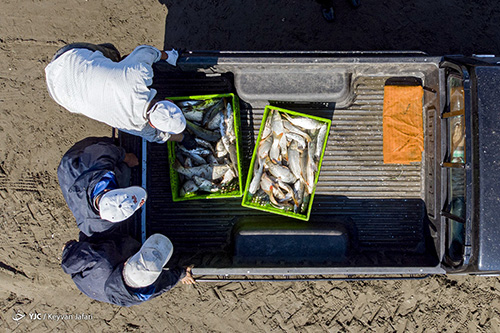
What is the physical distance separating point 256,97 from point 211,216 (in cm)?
142

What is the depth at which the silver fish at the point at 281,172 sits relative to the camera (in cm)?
336

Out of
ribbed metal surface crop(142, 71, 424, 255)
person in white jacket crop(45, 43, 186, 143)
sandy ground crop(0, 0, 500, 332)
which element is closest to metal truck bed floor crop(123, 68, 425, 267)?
ribbed metal surface crop(142, 71, 424, 255)

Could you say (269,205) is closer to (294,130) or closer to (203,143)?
(294,130)

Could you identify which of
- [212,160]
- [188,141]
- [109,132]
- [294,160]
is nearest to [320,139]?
[294,160]

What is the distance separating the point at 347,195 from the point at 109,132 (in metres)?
3.20

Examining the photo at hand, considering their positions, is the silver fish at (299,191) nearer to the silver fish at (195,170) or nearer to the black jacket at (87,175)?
the silver fish at (195,170)

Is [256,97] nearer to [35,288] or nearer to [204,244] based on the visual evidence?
[204,244]

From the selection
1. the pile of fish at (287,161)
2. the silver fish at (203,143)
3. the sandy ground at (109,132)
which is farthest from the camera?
the sandy ground at (109,132)

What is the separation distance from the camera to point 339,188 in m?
3.48

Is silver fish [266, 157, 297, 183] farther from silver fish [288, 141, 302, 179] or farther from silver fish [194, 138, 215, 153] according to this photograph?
silver fish [194, 138, 215, 153]

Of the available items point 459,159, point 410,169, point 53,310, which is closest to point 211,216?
point 410,169

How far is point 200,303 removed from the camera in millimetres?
4230

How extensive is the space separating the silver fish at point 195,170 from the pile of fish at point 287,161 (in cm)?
50

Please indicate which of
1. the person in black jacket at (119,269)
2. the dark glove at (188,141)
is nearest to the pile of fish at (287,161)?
the dark glove at (188,141)
